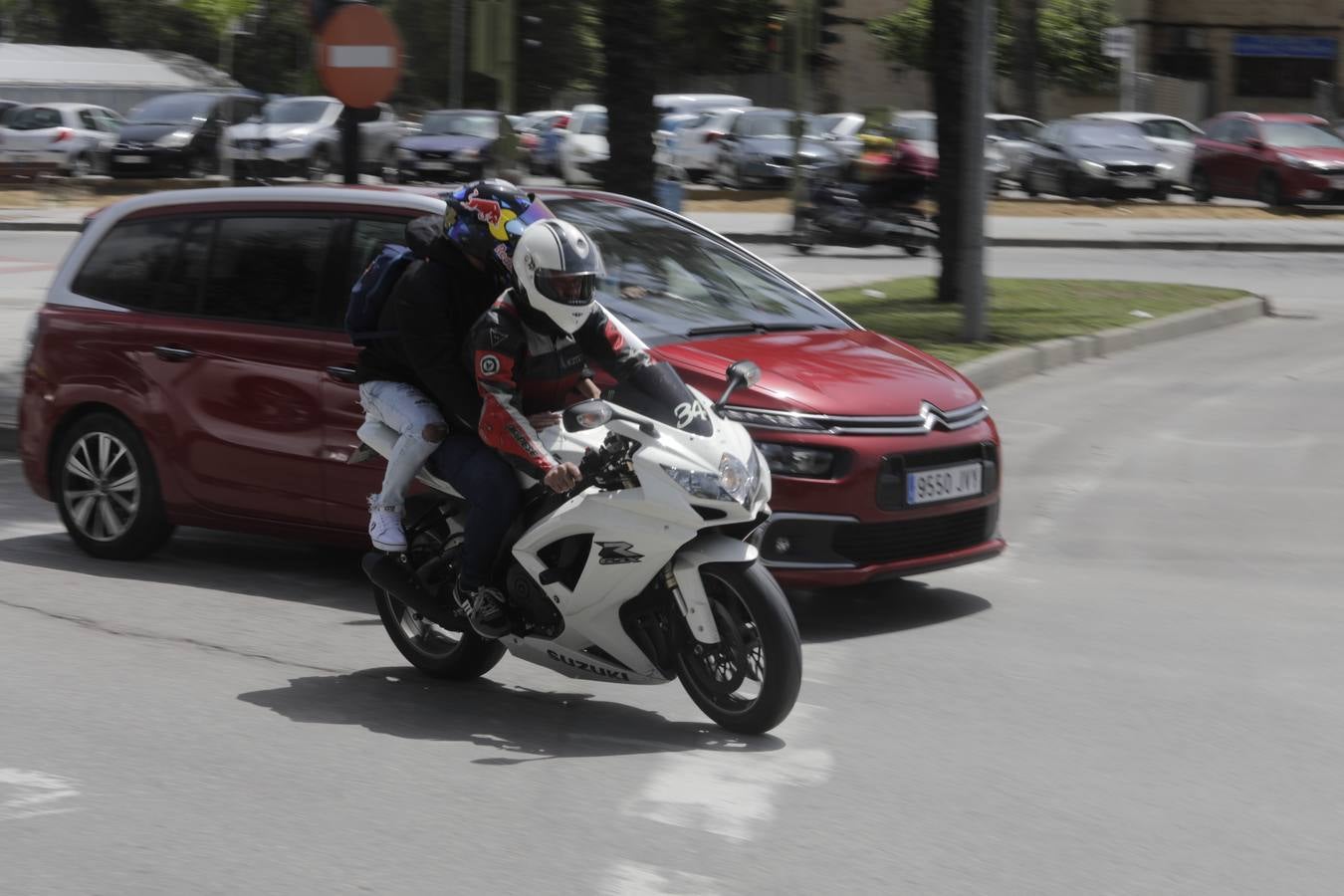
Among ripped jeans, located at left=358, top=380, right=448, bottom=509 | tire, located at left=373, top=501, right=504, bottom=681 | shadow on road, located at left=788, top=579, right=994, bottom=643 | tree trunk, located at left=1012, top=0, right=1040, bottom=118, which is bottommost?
shadow on road, located at left=788, top=579, right=994, bottom=643

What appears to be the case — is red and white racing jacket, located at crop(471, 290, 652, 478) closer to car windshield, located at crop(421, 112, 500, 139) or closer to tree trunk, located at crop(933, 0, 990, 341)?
tree trunk, located at crop(933, 0, 990, 341)

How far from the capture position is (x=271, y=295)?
775cm

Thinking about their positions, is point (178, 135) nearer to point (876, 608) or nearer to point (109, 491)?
point (109, 491)

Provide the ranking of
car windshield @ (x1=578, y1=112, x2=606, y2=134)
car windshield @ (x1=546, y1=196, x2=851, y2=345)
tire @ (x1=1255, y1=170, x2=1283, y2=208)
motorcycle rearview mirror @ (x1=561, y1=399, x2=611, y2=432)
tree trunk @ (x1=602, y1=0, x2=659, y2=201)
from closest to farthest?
motorcycle rearview mirror @ (x1=561, y1=399, x2=611, y2=432) → car windshield @ (x1=546, y1=196, x2=851, y2=345) → tree trunk @ (x1=602, y1=0, x2=659, y2=201) → tire @ (x1=1255, y1=170, x2=1283, y2=208) → car windshield @ (x1=578, y1=112, x2=606, y2=134)

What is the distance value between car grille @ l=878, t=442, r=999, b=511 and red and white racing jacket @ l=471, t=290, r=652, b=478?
4.41 feet

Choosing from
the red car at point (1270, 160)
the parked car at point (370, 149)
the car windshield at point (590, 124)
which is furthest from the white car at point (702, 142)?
the red car at point (1270, 160)

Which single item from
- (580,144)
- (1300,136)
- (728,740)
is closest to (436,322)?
(728,740)

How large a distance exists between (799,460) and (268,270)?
2.47 metres

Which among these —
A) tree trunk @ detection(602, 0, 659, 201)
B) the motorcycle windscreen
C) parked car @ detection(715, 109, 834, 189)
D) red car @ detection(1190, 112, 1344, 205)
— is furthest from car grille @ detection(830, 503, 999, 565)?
parked car @ detection(715, 109, 834, 189)

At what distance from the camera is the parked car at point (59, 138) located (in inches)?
1410

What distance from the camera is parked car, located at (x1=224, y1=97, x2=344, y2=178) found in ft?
112

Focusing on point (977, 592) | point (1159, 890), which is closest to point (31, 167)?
point (977, 592)

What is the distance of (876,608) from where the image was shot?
290 inches

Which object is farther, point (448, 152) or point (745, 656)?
point (448, 152)
